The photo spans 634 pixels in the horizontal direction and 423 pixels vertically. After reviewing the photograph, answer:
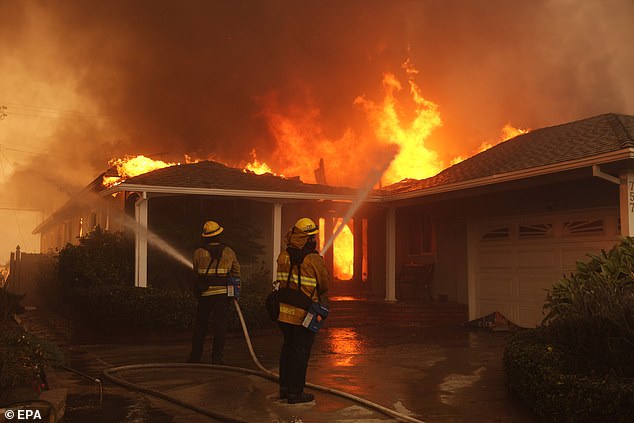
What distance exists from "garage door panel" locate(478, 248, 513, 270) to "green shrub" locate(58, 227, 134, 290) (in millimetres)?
7240

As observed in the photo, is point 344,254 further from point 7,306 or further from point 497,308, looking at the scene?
point 7,306

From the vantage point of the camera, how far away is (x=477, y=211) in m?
15.6

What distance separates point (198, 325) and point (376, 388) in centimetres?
279

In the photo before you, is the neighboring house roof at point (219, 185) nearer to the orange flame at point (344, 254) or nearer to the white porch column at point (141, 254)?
the white porch column at point (141, 254)

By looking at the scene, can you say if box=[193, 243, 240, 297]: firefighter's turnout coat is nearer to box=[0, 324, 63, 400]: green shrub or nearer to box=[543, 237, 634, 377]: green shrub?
box=[0, 324, 63, 400]: green shrub

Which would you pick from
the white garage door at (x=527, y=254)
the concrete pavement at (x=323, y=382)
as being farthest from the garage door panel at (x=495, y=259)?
the concrete pavement at (x=323, y=382)

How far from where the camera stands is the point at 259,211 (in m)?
17.9

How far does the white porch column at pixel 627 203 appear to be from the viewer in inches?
436

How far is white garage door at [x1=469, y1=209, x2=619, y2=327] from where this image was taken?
12.8 meters

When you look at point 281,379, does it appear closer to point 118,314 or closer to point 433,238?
point 118,314

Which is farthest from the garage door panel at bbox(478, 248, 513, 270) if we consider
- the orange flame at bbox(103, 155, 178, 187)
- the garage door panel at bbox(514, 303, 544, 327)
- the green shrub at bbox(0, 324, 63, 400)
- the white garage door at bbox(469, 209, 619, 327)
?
the green shrub at bbox(0, 324, 63, 400)

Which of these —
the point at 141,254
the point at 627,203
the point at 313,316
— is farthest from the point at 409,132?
the point at 313,316

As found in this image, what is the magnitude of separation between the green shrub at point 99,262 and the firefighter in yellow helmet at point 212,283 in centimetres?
533

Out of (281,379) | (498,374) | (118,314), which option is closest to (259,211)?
(118,314)
